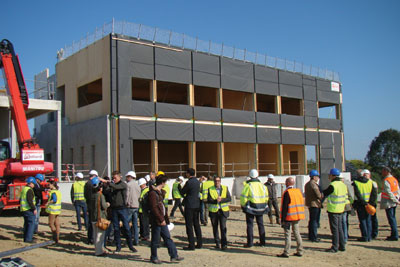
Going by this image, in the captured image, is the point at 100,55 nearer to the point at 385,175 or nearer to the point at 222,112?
the point at 222,112

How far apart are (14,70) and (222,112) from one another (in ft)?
46.3

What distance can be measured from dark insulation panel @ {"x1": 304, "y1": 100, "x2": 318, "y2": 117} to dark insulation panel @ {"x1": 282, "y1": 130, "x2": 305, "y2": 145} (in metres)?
1.81

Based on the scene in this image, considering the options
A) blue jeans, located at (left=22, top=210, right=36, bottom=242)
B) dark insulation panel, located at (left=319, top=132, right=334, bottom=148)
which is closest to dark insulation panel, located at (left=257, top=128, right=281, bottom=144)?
dark insulation panel, located at (left=319, top=132, right=334, bottom=148)

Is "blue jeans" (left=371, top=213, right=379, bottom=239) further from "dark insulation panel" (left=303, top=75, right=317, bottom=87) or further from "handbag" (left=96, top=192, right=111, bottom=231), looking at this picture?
"dark insulation panel" (left=303, top=75, right=317, bottom=87)

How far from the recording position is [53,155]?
2727 cm

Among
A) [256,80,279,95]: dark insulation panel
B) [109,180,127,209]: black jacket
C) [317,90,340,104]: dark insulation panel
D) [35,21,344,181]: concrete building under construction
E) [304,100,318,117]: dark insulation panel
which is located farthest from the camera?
[317,90,340,104]: dark insulation panel

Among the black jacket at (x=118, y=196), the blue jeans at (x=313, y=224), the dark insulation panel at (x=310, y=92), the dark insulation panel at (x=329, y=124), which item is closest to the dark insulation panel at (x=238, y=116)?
the dark insulation panel at (x=310, y=92)

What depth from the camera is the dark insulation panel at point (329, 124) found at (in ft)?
110

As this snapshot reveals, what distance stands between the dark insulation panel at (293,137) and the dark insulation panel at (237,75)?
4.90 meters

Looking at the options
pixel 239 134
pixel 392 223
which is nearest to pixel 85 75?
pixel 239 134

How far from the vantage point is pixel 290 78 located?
103ft

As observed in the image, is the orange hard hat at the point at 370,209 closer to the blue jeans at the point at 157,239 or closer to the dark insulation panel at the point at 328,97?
the blue jeans at the point at 157,239

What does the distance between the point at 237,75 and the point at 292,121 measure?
672 centimetres

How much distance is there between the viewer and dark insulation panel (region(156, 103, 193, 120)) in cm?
2369
